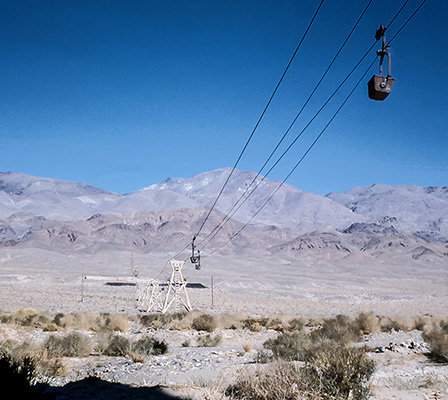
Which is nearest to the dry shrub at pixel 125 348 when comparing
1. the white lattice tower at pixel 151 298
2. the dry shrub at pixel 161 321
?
the dry shrub at pixel 161 321

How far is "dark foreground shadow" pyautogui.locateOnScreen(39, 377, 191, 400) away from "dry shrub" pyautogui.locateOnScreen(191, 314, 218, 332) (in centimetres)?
1459

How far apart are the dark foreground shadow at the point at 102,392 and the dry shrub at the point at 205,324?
14.6m

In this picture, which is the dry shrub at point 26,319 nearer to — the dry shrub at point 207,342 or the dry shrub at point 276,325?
the dry shrub at point 207,342

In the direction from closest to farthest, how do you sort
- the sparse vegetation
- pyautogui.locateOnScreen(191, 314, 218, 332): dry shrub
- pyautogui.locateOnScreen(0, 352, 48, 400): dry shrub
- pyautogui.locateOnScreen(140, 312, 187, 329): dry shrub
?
pyautogui.locateOnScreen(0, 352, 48, 400): dry shrub < the sparse vegetation < pyautogui.locateOnScreen(191, 314, 218, 332): dry shrub < pyautogui.locateOnScreen(140, 312, 187, 329): dry shrub

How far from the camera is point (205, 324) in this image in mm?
23906

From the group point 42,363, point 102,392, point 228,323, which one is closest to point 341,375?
point 102,392

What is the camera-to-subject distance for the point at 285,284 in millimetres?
83188

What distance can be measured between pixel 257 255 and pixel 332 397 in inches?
5468

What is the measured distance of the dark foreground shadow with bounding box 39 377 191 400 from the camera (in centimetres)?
832

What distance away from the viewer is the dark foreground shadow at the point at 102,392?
27.3 feet

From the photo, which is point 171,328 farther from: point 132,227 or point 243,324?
point 132,227

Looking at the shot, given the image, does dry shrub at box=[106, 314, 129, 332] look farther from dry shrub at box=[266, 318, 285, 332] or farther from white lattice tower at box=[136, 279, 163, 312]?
white lattice tower at box=[136, 279, 163, 312]

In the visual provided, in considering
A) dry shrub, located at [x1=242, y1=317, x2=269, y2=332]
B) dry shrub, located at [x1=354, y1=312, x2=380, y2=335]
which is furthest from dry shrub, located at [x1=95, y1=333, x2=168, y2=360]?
dry shrub, located at [x1=354, y1=312, x2=380, y2=335]

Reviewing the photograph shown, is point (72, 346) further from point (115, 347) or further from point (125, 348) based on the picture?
point (125, 348)
